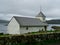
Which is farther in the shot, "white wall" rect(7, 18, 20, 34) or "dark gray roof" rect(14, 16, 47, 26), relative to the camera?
"dark gray roof" rect(14, 16, 47, 26)

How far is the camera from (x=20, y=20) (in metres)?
43.4

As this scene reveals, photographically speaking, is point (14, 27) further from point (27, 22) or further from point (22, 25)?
point (27, 22)

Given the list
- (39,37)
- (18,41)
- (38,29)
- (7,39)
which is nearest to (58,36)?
(39,37)

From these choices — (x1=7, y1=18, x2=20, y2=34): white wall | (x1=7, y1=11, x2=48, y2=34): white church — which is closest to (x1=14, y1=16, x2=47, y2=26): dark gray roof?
(x1=7, y1=11, x2=48, y2=34): white church

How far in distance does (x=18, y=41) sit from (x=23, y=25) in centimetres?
1212

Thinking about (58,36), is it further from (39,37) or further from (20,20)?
(20,20)

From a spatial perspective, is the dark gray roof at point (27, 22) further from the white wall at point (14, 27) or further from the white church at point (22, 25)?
the white wall at point (14, 27)

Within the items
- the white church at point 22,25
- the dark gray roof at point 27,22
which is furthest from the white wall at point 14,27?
the dark gray roof at point 27,22

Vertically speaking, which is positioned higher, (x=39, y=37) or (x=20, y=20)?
(x=20, y=20)

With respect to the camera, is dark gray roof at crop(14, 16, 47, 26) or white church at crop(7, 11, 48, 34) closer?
white church at crop(7, 11, 48, 34)

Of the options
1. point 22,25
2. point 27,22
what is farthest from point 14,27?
point 27,22

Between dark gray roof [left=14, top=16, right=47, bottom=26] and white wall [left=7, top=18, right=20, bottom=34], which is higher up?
dark gray roof [left=14, top=16, right=47, bottom=26]

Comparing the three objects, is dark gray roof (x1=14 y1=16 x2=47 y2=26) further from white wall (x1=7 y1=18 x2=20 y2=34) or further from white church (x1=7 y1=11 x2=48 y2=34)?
white wall (x1=7 y1=18 x2=20 y2=34)

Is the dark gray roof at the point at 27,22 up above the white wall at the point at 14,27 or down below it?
above
